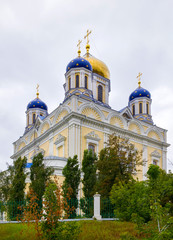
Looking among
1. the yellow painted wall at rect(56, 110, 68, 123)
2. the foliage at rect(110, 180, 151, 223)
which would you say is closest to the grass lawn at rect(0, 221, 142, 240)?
the foliage at rect(110, 180, 151, 223)

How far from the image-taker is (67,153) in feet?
63.8

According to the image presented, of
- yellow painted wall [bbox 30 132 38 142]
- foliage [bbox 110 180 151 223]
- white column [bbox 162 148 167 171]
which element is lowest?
foliage [bbox 110 180 151 223]

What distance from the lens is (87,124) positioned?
2009cm

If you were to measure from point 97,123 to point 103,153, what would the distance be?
271 inches

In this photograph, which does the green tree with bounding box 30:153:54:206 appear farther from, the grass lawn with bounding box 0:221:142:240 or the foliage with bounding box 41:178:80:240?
the foliage with bounding box 41:178:80:240

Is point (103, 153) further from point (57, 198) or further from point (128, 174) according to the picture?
point (57, 198)

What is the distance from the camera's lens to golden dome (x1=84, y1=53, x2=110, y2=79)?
83.8 ft

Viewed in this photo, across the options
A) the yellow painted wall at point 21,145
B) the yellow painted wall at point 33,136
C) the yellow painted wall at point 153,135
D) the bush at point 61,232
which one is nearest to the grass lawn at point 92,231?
the bush at point 61,232

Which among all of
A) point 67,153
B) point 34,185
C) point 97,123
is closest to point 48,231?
point 34,185

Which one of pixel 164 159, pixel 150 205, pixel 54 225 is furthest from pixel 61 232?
pixel 164 159

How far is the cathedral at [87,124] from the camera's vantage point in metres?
19.6

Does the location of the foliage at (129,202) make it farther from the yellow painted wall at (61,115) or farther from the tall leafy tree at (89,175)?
the yellow painted wall at (61,115)

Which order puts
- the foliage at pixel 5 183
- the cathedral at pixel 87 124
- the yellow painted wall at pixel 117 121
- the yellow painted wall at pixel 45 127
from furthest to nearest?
the yellow painted wall at pixel 45 127 → the yellow painted wall at pixel 117 121 → the cathedral at pixel 87 124 → the foliage at pixel 5 183

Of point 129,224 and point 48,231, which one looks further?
point 129,224
